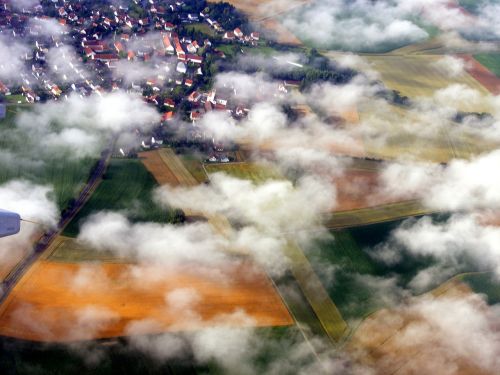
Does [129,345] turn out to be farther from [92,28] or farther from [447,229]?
[92,28]

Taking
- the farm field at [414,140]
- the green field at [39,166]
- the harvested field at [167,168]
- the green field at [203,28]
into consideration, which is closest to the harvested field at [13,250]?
the green field at [39,166]

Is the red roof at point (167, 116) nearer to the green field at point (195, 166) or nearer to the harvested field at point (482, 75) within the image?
the green field at point (195, 166)

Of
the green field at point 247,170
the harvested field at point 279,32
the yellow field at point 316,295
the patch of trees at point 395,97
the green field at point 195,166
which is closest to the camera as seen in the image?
the yellow field at point 316,295

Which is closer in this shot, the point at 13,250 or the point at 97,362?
the point at 97,362

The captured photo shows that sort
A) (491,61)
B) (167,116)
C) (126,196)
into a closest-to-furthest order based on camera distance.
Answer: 1. (126,196)
2. (167,116)
3. (491,61)

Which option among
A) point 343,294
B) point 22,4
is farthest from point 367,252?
point 22,4

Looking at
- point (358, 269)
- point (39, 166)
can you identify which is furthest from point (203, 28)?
point (358, 269)

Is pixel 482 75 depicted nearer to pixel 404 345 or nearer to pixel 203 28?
pixel 203 28
